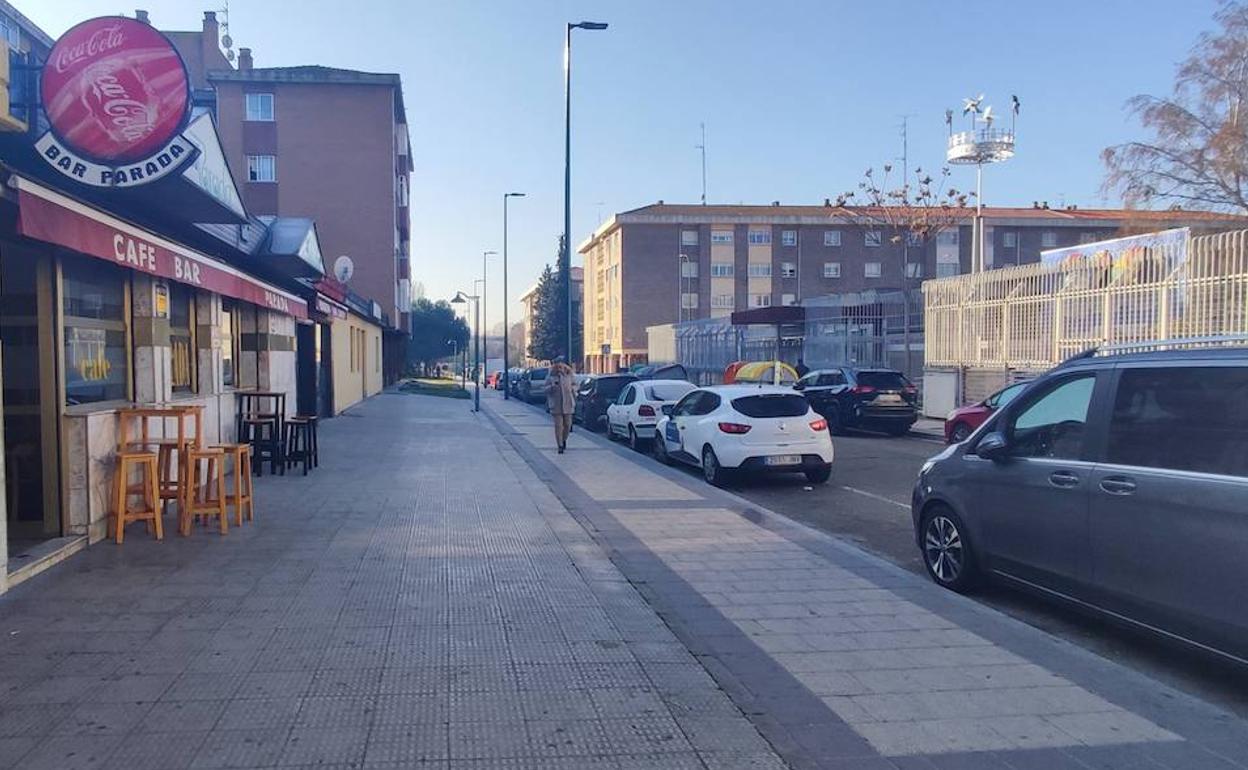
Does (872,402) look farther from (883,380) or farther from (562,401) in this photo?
(562,401)

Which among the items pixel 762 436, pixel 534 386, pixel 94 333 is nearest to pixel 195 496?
pixel 94 333

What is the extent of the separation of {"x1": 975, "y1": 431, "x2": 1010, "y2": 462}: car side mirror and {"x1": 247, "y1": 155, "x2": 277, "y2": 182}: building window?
41.2 m

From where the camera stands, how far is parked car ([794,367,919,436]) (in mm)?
20938

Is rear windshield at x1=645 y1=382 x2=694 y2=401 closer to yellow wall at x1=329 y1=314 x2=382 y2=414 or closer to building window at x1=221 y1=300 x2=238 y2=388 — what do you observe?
building window at x1=221 y1=300 x2=238 y2=388

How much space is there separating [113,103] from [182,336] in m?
3.71

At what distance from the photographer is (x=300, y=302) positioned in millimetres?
15477

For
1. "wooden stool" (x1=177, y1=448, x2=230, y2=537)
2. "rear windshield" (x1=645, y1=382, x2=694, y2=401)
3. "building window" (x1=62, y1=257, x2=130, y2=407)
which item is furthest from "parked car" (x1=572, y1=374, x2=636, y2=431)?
"building window" (x1=62, y1=257, x2=130, y2=407)

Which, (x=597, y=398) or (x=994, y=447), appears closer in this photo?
(x=994, y=447)

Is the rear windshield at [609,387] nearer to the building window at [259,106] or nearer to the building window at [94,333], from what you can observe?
the building window at [94,333]

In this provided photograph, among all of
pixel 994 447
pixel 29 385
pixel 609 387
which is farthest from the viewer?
pixel 609 387

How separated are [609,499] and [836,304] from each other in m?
21.5

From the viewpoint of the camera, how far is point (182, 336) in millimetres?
10688

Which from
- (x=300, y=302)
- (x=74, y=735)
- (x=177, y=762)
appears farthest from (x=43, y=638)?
(x=300, y=302)

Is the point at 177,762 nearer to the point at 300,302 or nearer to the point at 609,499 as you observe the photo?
the point at 609,499
